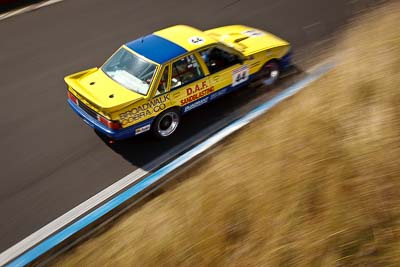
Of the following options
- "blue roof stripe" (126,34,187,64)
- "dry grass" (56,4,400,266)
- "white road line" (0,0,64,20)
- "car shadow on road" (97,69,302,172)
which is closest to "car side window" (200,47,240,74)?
"blue roof stripe" (126,34,187,64)

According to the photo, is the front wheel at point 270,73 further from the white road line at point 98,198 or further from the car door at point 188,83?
the car door at point 188,83

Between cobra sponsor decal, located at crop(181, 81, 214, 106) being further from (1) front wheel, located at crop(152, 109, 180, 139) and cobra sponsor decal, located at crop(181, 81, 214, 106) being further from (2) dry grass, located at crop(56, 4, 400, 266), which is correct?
(2) dry grass, located at crop(56, 4, 400, 266)

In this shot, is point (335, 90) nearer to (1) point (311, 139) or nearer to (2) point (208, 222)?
(1) point (311, 139)

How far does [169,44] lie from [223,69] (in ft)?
3.44

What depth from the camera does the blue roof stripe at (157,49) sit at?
8.20 metres

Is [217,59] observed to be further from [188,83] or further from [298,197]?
[298,197]

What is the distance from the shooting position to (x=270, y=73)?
9711 mm

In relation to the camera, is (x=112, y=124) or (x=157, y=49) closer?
(x=112, y=124)

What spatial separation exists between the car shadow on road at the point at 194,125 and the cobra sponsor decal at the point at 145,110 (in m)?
0.66

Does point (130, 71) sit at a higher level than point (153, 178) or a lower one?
higher

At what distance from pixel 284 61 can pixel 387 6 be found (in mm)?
2129

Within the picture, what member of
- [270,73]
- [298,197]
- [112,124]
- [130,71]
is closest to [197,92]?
[130,71]

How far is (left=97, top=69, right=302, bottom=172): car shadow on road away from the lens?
8.28m

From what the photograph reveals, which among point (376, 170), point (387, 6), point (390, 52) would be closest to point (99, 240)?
point (376, 170)
